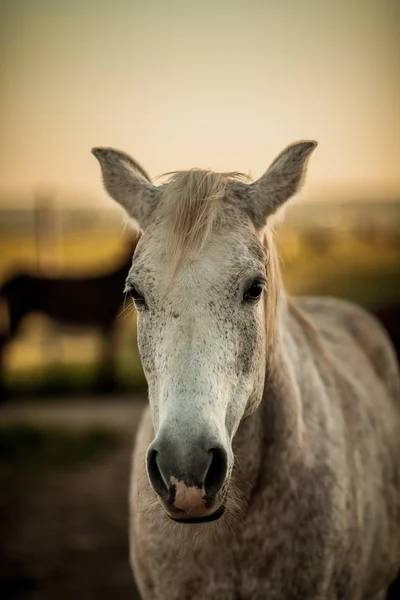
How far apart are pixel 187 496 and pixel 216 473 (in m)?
0.10

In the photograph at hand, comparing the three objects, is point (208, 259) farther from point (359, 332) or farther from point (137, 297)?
point (359, 332)

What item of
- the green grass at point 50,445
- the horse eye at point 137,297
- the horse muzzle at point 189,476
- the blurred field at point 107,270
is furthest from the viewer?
the blurred field at point 107,270

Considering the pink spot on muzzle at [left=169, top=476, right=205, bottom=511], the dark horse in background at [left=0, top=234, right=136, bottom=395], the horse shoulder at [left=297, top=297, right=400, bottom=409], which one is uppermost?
the pink spot on muzzle at [left=169, top=476, right=205, bottom=511]

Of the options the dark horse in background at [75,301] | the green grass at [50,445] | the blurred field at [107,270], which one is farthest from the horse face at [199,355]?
the dark horse in background at [75,301]

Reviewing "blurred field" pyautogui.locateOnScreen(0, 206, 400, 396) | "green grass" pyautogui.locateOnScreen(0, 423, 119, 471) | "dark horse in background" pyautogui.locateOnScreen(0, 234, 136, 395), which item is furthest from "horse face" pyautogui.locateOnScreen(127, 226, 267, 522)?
"dark horse in background" pyautogui.locateOnScreen(0, 234, 136, 395)

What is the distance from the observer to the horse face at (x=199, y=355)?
1.39 metres

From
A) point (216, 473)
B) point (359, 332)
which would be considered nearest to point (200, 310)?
point (216, 473)

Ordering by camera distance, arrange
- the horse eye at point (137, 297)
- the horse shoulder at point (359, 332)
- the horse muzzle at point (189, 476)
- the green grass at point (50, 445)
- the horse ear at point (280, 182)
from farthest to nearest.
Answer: the green grass at point (50, 445) → the horse shoulder at point (359, 332) → the horse ear at point (280, 182) → the horse eye at point (137, 297) → the horse muzzle at point (189, 476)

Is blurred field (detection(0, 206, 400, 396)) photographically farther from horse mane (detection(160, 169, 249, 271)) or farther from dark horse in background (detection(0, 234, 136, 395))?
horse mane (detection(160, 169, 249, 271))

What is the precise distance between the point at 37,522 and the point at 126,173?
3437mm

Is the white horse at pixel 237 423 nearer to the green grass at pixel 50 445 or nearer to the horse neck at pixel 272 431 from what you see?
the horse neck at pixel 272 431

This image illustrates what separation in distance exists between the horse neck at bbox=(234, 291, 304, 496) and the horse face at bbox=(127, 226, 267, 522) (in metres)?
0.20

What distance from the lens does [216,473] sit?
1.44 meters

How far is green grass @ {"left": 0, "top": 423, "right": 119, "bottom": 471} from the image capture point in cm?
543
